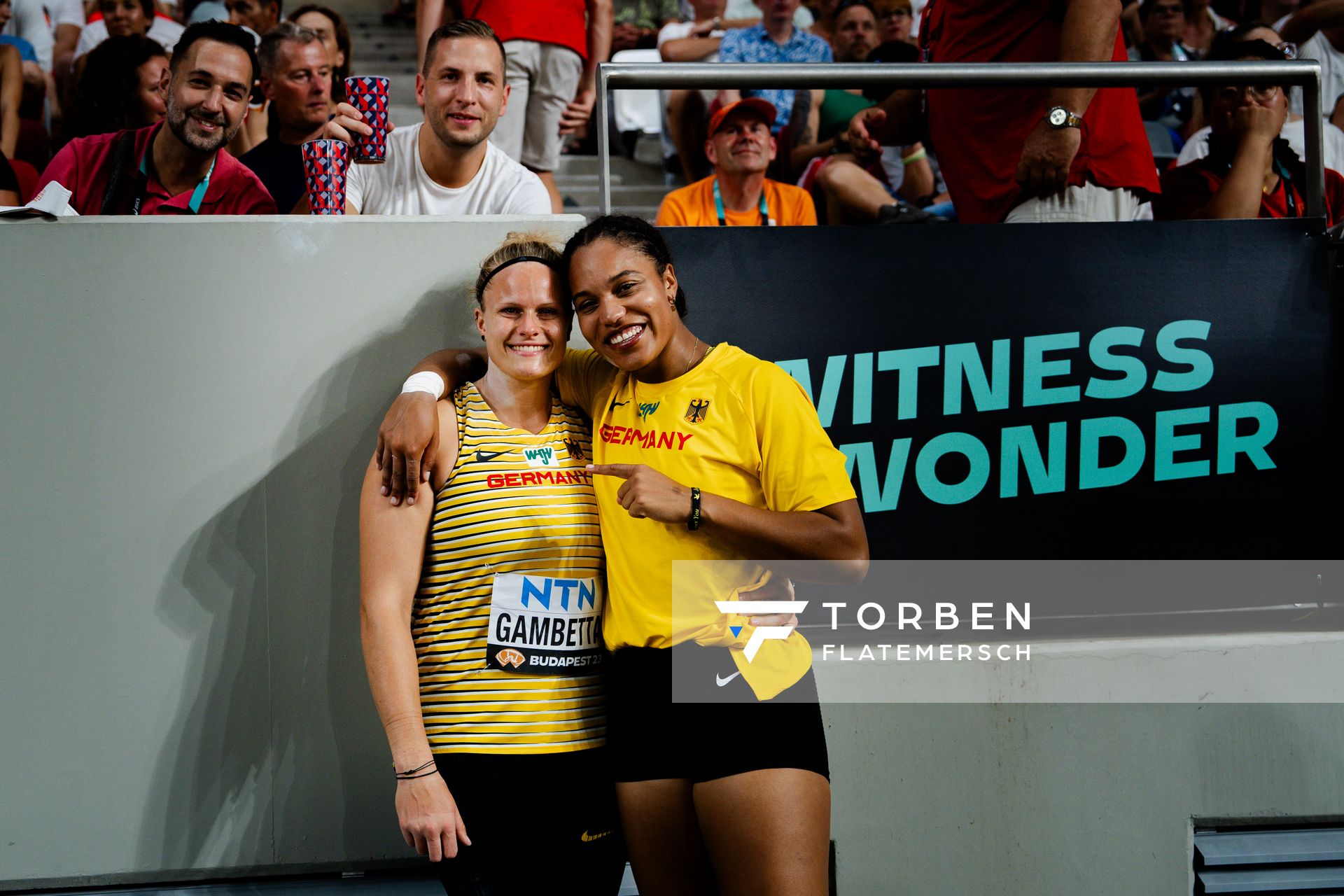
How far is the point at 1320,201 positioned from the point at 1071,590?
134 centimetres

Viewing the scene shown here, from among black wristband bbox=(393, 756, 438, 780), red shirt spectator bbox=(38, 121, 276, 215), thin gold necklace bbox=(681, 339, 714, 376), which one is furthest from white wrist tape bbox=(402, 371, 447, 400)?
red shirt spectator bbox=(38, 121, 276, 215)

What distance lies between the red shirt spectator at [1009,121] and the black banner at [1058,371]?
12.3 inches

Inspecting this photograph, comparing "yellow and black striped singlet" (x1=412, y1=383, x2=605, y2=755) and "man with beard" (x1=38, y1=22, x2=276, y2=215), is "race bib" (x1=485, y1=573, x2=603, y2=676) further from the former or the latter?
"man with beard" (x1=38, y1=22, x2=276, y2=215)

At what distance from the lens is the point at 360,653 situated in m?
2.95

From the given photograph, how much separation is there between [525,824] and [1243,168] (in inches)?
116

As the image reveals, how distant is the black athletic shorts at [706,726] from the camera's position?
2.26 meters

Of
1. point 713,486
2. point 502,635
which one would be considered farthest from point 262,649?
point 713,486

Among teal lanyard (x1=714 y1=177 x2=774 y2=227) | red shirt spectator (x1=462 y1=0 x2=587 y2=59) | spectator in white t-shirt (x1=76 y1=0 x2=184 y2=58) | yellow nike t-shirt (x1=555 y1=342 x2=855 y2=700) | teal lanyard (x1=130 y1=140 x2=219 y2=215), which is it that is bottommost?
yellow nike t-shirt (x1=555 y1=342 x2=855 y2=700)

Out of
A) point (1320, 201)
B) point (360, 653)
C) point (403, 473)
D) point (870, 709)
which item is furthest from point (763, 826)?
point (1320, 201)

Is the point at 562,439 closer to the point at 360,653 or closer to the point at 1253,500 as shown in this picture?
the point at 360,653

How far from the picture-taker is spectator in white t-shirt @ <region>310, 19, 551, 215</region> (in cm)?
329

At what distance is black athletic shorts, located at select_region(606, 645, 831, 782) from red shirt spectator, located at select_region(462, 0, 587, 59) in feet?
10.7

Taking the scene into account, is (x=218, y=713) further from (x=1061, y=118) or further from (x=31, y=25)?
(x=31, y=25)

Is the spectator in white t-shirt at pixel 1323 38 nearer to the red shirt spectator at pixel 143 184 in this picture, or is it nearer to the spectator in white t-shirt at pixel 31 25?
the red shirt spectator at pixel 143 184
